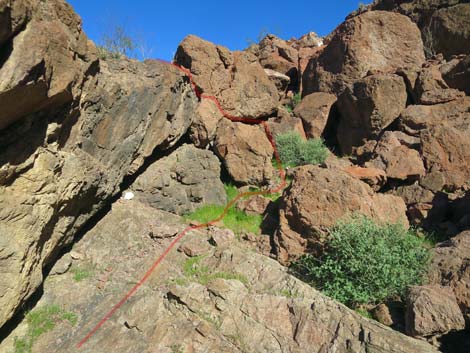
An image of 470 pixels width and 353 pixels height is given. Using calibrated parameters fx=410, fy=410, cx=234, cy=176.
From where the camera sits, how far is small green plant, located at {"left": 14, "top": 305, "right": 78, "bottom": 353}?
15.7 feet

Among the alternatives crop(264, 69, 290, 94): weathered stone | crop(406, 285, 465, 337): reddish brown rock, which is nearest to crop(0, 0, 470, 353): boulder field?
crop(406, 285, 465, 337): reddish brown rock

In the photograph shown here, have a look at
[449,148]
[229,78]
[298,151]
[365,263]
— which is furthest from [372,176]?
[229,78]

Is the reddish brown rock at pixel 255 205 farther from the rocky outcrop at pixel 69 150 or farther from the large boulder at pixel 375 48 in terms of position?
the large boulder at pixel 375 48

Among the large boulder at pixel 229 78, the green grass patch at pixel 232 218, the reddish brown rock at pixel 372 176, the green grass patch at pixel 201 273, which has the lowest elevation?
the green grass patch at pixel 201 273

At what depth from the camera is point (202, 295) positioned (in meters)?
5.19

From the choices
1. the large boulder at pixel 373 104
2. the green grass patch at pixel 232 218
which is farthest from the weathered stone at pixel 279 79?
the green grass patch at pixel 232 218

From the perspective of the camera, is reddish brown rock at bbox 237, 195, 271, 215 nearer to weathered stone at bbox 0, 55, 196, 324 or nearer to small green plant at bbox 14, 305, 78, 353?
weathered stone at bbox 0, 55, 196, 324

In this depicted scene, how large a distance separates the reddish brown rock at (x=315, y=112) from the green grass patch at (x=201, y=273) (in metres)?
5.39

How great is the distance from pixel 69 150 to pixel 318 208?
11.9 feet

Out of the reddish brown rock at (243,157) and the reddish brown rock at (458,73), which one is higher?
the reddish brown rock at (458,73)

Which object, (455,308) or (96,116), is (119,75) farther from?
(455,308)

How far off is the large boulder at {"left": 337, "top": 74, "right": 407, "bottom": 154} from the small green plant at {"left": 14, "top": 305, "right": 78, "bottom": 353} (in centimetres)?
705

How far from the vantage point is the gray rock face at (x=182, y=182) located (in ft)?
24.3

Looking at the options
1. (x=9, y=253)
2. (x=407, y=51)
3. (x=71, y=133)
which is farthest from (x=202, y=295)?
(x=407, y=51)
